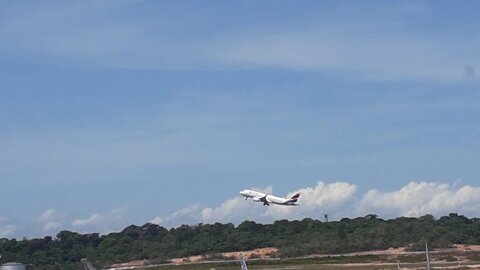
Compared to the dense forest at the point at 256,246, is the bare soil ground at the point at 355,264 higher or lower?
lower

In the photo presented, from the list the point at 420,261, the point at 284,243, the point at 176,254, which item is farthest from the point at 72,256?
the point at 420,261

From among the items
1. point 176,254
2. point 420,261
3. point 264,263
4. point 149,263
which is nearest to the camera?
point 420,261

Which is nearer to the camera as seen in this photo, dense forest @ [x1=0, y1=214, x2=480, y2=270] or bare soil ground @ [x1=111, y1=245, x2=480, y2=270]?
bare soil ground @ [x1=111, y1=245, x2=480, y2=270]

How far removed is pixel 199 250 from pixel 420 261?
180ft

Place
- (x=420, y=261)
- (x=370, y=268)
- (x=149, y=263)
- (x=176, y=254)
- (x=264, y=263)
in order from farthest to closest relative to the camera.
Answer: (x=176, y=254)
(x=149, y=263)
(x=264, y=263)
(x=420, y=261)
(x=370, y=268)

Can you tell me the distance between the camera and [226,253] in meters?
184

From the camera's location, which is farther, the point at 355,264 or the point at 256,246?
the point at 256,246

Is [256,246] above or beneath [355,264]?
above

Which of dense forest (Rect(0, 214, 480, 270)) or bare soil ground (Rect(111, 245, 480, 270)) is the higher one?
dense forest (Rect(0, 214, 480, 270))

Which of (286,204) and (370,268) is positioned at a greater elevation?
(286,204)

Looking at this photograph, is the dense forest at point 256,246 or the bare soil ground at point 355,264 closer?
the bare soil ground at point 355,264

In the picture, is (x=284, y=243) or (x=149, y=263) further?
(x=284, y=243)

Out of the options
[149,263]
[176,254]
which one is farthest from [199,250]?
[149,263]

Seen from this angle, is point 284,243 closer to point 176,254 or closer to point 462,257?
point 176,254
